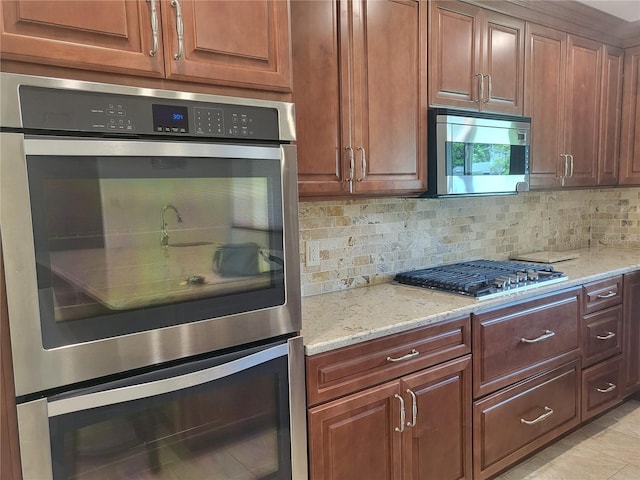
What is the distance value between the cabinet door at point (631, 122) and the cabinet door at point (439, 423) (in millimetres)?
2306

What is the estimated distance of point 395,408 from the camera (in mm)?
1837

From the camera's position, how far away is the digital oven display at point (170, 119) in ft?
4.08

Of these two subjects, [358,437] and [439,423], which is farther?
[439,423]

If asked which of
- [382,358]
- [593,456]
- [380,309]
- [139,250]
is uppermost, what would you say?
[139,250]

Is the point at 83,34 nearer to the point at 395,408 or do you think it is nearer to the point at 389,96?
the point at 389,96

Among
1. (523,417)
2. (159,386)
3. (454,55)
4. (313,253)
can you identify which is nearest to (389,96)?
(454,55)

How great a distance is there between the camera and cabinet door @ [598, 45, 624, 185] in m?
3.30

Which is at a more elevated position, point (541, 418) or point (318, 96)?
point (318, 96)

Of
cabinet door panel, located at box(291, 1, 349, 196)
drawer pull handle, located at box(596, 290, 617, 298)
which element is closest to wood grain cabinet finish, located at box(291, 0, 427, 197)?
cabinet door panel, located at box(291, 1, 349, 196)

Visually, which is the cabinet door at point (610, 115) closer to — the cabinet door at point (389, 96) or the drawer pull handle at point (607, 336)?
the drawer pull handle at point (607, 336)

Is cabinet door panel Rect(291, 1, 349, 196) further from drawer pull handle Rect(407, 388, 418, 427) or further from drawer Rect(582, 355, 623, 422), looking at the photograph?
drawer Rect(582, 355, 623, 422)

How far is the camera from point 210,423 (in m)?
1.41

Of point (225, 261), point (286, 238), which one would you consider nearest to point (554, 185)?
point (286, 238)

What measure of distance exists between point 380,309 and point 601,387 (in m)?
1.74
